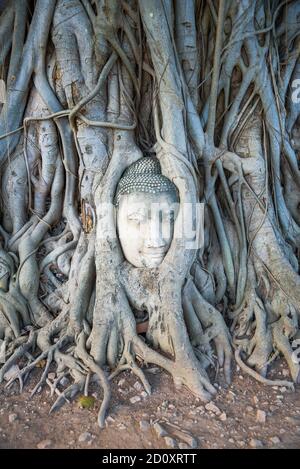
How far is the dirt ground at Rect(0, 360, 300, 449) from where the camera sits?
1761 millimetres

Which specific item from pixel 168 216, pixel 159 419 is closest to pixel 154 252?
pixel 168 216

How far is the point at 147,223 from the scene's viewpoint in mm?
2357

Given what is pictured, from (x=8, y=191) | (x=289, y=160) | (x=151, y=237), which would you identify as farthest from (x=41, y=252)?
(x=289, y=160)

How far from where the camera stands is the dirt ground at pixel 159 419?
1761mm

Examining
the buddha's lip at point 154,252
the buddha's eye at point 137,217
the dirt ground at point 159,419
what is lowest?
the dirt ground at point 159,419

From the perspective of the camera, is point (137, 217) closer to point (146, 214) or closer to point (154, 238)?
point (146, 214)

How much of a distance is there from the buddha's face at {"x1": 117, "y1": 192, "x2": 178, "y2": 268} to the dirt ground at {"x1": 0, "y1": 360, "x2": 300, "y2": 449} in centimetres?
80

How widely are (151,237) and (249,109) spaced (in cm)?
136

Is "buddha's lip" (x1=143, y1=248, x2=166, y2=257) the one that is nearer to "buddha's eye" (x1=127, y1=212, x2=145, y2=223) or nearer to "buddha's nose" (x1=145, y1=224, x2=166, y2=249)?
"buddha's nose" (x1=145, y1=224, x2=166, y2=249)

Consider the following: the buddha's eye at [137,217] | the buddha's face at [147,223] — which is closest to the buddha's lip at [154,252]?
the buddha's face at [147,223]

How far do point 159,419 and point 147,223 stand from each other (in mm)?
1168

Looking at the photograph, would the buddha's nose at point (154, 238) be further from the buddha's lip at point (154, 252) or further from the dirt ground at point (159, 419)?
the dirt ground at point (159, 419)

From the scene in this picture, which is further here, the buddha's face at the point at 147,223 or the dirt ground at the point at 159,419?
the buddha's face at the point at 147,223

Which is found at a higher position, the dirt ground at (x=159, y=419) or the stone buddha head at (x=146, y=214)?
the stone buddha head at (x=146, y=214)
